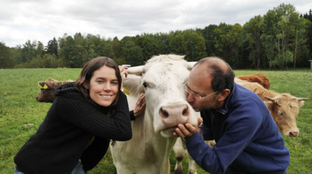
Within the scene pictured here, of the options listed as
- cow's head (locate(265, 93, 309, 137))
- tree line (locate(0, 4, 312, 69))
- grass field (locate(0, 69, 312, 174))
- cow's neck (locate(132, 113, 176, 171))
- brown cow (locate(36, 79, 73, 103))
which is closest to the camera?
cow's neck (locate(132, 113, 176, 171))

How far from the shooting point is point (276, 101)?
555cm

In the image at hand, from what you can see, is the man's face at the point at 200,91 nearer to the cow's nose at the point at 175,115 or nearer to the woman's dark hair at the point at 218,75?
the woman's dark hair at the point at 218,75

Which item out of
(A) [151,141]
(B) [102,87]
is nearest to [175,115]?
(B) [102,87]

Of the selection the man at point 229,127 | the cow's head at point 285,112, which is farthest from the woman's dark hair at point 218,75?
the cow's head at point 285,112

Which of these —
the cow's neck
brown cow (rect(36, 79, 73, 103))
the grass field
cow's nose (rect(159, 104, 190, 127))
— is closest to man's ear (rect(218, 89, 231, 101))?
cow's nose (rect(159, 104, 190, 127))

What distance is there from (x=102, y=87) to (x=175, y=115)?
3.04 ft

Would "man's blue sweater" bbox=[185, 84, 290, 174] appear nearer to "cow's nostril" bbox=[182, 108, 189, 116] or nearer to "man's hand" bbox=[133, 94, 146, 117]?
"cow's nostril" bbox=[182, 108, 189, 116]

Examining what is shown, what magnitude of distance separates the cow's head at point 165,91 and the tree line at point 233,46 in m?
53.1

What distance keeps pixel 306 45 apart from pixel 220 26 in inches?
1181

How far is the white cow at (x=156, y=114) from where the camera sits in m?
1.82

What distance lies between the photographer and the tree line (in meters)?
48.9

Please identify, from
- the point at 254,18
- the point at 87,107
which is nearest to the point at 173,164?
the point at 87,107

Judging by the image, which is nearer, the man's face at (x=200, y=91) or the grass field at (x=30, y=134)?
the man's face at (x=200, y=91)

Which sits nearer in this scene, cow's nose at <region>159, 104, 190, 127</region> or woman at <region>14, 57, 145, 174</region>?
cow's nose at <region>159, 104, 190, 127</region>
